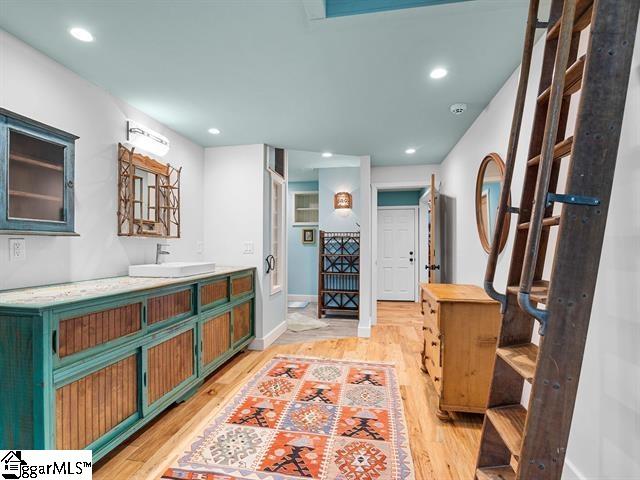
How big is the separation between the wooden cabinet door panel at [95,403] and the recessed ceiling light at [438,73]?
2.66 m

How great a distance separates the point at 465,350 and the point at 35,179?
291 centimetres

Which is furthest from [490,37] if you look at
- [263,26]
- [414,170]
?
[414,170]

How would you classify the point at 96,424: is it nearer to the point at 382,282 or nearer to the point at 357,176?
the point at 357,176

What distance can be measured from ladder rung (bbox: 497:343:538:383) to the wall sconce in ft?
14.4

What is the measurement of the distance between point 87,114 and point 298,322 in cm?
360

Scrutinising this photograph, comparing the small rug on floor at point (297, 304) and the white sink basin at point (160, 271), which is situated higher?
the white sink basin at point (160, 271)

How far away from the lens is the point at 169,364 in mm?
2312

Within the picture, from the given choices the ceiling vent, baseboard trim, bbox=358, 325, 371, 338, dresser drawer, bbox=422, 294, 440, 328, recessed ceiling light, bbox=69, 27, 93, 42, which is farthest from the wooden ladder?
baseboard trim, bbox=358, 325, 371, 338

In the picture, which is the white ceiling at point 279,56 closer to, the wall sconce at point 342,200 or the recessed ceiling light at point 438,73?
the recessed ceiling light at point 438,73

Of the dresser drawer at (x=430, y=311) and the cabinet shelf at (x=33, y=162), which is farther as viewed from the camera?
the dresser drawer at (x=430, y=311)

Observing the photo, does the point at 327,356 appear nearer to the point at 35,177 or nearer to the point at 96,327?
the point at 96,327

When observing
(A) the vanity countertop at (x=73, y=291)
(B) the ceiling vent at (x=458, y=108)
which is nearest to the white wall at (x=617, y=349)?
(B) the ceiling vent at (x=458, y=108)

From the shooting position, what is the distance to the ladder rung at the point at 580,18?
1.17 m

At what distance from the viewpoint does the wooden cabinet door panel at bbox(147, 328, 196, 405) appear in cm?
213
